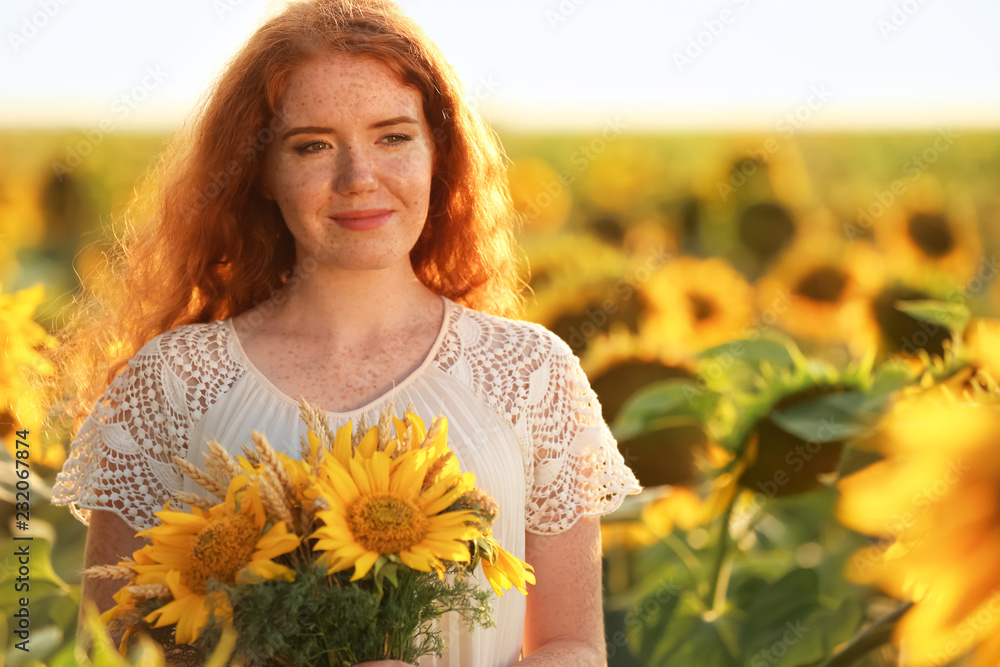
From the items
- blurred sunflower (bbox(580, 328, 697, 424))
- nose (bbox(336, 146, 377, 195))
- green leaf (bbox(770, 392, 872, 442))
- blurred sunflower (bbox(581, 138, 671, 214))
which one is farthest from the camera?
blurred sunflower (bbox(581, 138, 671, 214))

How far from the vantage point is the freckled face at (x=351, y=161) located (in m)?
1.23

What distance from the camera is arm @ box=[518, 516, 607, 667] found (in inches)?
54.1

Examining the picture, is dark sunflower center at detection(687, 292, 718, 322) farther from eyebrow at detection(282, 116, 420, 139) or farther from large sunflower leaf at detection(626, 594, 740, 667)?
eyebrow at detection(282, 116, 420, 139)

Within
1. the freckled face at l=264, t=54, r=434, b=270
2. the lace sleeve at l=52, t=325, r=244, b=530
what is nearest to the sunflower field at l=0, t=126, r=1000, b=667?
the lace sleeve at l=52, t=325, r=244, b=530

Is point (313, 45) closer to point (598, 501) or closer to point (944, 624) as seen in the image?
point (598, 501)

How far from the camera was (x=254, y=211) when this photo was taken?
1445mm

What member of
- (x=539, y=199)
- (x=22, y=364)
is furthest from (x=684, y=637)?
(x=539, y=199)

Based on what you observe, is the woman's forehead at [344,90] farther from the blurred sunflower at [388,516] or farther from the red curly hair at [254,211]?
the blurred sunflower at [388,516]

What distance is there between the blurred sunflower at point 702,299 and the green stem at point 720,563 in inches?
29.3

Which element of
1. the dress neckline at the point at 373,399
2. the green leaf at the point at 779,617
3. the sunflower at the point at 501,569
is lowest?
the green leaf at the point at 779,617

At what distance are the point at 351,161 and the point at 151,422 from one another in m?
0.43

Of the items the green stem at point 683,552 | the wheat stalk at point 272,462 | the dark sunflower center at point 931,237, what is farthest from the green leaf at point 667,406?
the dark sunflower center at point 931,237

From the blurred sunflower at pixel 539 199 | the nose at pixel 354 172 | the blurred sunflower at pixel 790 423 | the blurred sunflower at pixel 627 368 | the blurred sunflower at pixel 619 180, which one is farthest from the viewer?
the blurred sunflower at pixel 619 180

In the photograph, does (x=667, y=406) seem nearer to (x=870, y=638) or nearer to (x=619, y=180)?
A: (x=870, y=638)
